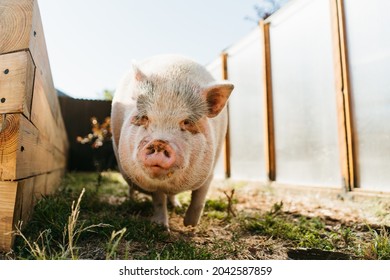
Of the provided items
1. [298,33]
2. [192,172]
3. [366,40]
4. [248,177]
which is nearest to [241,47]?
[298,33]

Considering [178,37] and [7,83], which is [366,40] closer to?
[178,37]

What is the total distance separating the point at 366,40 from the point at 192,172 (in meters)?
2.64

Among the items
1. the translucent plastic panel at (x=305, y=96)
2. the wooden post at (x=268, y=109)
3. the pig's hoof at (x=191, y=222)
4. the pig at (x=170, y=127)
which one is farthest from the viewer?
the wooden post at (x=268, y=109)

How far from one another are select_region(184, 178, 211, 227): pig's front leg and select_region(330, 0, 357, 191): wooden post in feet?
6.24

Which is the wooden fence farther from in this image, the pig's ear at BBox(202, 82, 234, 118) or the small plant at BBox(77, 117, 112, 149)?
the small plant at BBox(77, 117, 112, 149)

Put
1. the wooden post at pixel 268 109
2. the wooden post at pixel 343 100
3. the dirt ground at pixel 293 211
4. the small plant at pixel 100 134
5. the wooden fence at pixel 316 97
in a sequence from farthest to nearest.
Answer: the small plant at pixel 100 134 → the wooden post at pixel 268 109 → the wooden post at pixel 343 100 → the wooden fence at pixel 316 97 → the dirt ground at pixel 293 211

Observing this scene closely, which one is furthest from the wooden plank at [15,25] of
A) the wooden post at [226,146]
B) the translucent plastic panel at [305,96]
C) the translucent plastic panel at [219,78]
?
the translucent plastic panel at [219,78]

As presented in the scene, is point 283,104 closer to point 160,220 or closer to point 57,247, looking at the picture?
point 160,220

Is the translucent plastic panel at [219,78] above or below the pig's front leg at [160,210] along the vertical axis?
above

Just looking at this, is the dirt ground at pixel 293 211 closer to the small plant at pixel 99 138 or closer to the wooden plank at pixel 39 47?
the wooden plank at pixel 39 47

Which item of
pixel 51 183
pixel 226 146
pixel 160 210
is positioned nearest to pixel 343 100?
pixel 160 210

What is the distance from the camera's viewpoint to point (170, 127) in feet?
7.28

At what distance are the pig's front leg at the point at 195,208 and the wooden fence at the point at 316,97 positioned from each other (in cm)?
194

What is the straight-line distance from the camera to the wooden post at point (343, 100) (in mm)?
3830
